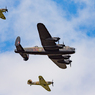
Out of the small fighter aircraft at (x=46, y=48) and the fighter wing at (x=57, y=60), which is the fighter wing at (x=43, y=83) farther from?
the small fighter aircraft at (x=46, y=48)

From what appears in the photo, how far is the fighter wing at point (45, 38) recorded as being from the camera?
1325 inches

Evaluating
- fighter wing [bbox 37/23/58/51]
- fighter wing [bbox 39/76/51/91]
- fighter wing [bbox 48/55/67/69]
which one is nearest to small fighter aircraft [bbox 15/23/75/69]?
fighter wing [bbox 37/23/58/51]

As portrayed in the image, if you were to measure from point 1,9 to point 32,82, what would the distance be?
23.9m

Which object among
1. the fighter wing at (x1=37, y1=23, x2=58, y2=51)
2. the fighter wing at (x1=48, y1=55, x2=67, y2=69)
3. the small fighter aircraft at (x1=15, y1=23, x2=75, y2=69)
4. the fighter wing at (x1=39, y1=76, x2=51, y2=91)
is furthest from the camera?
the fighter wing at (x1=39, y1=76, x2=51, y2=91)

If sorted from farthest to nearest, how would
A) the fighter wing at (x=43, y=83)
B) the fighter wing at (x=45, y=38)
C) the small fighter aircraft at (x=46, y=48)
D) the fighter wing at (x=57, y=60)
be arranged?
the fighter wing at (x=43, y=83) → the fighter wing at (x=57, y=60) → the small fighter aircraft at (x=46, y=48) → the fighter wing at (x=45, y=38)

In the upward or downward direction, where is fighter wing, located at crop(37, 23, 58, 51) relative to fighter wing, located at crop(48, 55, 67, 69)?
upward

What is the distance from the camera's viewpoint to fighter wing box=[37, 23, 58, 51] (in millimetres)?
33656

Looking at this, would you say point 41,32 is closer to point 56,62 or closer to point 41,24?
point 41,24

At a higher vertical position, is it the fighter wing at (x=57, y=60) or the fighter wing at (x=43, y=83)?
the fighter wing at (x=57, y=60)

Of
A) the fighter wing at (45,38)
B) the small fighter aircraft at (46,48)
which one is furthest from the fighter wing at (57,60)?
the fighter wing at (45,38)

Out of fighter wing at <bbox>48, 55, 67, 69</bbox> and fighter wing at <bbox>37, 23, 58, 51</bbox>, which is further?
fighter wing at <bbox>48, 55, 67, 69</bbox>

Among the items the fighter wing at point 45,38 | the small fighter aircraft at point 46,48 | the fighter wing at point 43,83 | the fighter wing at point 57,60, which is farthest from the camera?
the fighter wing at point 43,83

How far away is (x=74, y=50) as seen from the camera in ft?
120

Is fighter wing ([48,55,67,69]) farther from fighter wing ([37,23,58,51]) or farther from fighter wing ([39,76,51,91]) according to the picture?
fighter wing ([39,76,51,91])
